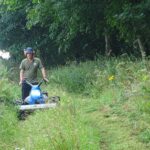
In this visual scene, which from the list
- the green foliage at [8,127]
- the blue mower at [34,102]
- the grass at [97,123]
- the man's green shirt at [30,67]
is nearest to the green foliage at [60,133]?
the grass at [97,123]

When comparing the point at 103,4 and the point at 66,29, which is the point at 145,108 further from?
the point at 66,29

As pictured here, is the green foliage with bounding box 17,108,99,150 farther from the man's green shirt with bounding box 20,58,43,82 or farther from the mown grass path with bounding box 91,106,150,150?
the man's green shirt with bounding box 20,58,43,82

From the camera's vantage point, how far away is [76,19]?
2070 centimetres

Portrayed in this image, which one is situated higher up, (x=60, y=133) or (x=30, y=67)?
(x=30, y=67)

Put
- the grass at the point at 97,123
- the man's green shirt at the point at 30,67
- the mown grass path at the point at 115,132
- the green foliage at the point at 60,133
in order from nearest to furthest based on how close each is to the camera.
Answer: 1. the green foliage at the point at 60,133
2. the grass at the point at 97,123
3. the mown grass path at the point at 115,132
4. the man's green shirt at the point at 30,67

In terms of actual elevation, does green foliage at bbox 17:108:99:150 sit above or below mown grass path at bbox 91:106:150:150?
above

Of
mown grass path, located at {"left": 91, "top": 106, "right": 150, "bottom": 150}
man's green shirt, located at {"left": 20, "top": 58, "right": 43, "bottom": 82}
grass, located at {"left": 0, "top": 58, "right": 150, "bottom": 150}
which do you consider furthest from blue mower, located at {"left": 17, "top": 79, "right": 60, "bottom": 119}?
mown grass path, located at {"left": 91, "top": 106, "right": 150, "bottom": 150}

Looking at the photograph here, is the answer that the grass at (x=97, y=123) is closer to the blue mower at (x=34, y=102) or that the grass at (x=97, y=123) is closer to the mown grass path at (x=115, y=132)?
the mown grass path at (x=115, y=132)

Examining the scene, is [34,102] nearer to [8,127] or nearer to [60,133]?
[8,127]

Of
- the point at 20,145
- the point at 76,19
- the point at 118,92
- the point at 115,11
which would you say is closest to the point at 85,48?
the point at 76,19

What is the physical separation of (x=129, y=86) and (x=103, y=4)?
901 centimetres

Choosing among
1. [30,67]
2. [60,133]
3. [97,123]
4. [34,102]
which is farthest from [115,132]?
[30,67]

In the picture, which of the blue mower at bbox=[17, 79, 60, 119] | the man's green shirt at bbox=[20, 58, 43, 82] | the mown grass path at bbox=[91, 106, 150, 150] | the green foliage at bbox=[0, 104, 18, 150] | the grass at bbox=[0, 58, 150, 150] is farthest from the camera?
the man's green shirt at bbox=[20, 58, 43, 82]

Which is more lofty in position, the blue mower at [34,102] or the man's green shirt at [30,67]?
the man's green shirt at [30,67]
